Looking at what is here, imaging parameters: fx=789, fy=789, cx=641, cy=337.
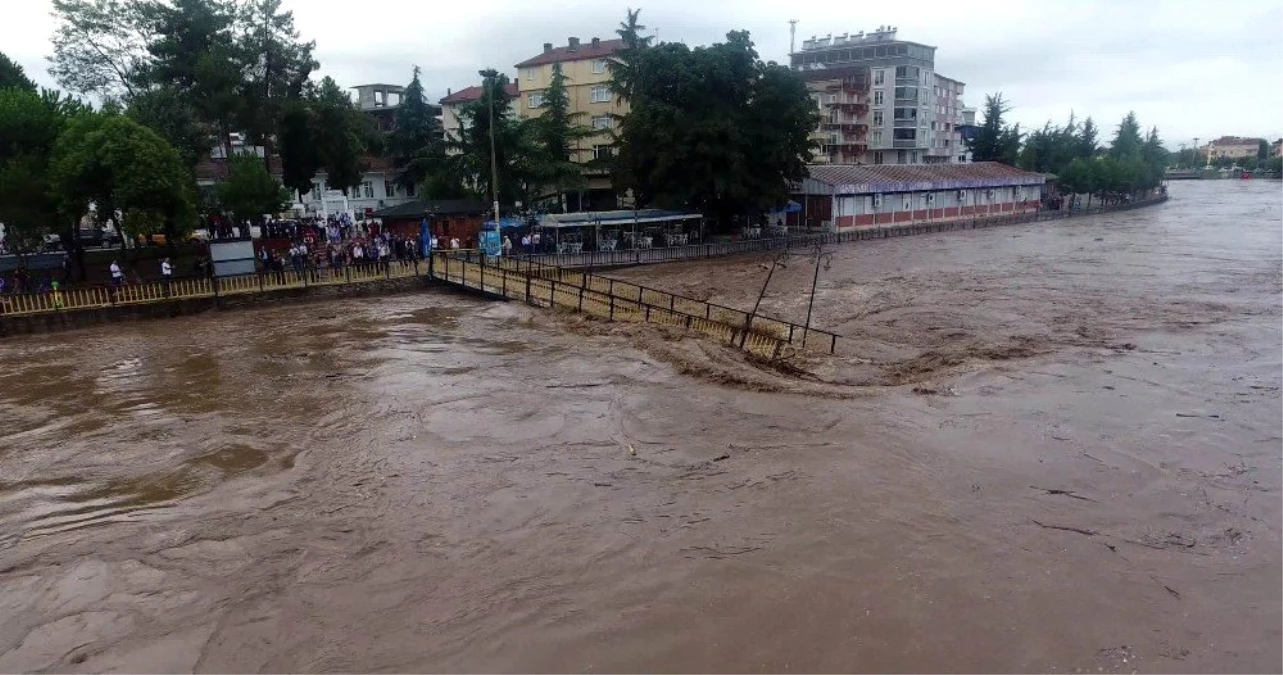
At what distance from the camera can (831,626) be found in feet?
28.5

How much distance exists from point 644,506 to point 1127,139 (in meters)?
118

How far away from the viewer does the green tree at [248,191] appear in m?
34.0

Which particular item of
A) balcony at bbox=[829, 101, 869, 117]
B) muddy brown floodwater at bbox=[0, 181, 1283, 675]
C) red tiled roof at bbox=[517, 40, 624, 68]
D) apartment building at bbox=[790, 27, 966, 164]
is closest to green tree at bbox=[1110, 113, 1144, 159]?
apartment building at bbox=[790, 27, 966, 164]

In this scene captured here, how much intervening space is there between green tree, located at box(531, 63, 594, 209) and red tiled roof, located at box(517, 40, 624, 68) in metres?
8.96

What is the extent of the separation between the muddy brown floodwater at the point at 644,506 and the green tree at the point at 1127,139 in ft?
321

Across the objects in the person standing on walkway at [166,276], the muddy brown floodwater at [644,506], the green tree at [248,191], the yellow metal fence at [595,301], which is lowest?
the muddy brown floodwater at [644,506]

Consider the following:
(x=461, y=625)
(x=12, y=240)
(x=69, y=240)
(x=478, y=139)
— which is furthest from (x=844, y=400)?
(x=478, y=139)

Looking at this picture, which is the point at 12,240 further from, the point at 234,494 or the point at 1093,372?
the point at 1093,372

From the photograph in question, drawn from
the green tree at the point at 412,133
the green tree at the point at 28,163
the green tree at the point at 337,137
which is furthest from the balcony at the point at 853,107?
the green tree at the point at 28,163

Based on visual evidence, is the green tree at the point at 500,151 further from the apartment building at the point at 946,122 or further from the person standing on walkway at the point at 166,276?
the apartment building at the point at 946,122

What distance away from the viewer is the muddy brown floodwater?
8500mm

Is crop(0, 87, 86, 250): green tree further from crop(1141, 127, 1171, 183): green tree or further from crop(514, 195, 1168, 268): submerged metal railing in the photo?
crop(1141, 127, 1171, 183): green tree

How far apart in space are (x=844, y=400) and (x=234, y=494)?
11260 millimetres

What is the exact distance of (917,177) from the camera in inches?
2474
